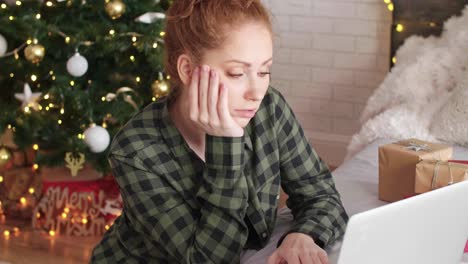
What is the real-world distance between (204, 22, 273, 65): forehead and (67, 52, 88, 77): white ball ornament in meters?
1.52

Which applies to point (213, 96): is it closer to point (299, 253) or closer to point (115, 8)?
point (299, 253)

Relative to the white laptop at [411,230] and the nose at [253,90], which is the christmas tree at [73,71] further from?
the white laptop at [411,230]

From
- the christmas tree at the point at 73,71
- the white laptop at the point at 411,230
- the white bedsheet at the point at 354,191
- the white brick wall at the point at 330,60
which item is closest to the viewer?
the white laptop at the point at 411,230

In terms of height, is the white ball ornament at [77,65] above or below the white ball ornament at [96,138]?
above

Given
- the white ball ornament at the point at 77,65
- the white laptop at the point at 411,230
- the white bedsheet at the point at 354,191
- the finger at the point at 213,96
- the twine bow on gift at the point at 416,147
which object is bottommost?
the white bedsheet at the point at 354,191

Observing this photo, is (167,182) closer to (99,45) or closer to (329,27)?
(99,45)

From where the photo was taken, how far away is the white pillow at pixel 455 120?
269 centimetres

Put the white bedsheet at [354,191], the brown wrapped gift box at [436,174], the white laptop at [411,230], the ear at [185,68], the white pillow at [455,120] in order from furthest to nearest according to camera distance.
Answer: the white pillow at [455,120] → the brown wrapped gift box at [436,174] → the white bedsheet at [354,191] → the ear at [185,68] → the white laptop at [411,230]

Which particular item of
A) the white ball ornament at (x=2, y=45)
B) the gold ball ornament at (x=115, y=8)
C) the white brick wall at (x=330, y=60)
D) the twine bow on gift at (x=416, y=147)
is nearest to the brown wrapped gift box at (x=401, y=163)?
Answer: the twine bow on gift at (x=416, y=147)

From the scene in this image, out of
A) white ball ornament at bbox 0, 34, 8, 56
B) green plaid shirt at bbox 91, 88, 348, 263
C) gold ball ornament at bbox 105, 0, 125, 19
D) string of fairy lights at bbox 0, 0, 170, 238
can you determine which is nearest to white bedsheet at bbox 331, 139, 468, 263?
green plaid shirt at bbox 91, 88, 348, 263

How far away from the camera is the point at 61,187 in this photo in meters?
3.15

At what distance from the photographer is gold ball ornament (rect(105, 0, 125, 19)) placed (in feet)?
9.61

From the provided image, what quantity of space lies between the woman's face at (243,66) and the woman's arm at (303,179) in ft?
0.72

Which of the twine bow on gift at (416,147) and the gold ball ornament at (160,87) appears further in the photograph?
the gold ball ornament at (160,87)
